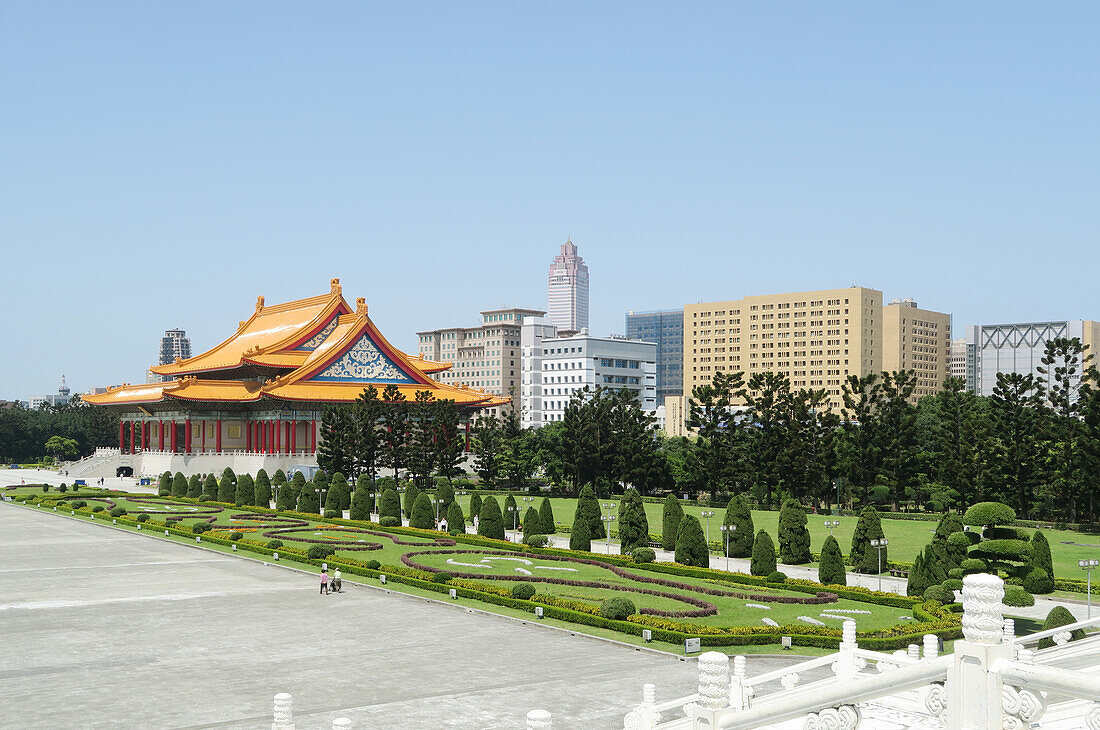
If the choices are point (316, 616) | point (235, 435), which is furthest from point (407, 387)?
point (316, 616)

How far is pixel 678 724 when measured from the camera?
45.0 feet

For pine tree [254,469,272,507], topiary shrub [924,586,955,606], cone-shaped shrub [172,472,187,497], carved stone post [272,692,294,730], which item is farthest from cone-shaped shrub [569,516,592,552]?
cone-shaped shrub [172,472,187,497]

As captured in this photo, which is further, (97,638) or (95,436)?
(95,436)

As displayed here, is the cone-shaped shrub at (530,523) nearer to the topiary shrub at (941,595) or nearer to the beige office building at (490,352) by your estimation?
the topiary shrub at (941,595)

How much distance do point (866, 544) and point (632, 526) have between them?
28.8 feet

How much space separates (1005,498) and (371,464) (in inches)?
1444

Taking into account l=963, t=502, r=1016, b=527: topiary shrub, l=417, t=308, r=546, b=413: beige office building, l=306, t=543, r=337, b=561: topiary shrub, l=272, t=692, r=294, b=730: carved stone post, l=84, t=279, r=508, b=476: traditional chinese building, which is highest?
l=417, t=308, r=546, b=413: beige office building

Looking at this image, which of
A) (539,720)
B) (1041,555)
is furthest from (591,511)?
(539,720)

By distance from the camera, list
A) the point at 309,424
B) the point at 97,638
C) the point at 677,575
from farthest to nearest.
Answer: the point at 309,424 → the point at 677,575 → the point at 97,638

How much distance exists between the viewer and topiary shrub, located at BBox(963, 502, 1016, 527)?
29203 mm

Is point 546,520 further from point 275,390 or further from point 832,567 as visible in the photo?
point 275,390

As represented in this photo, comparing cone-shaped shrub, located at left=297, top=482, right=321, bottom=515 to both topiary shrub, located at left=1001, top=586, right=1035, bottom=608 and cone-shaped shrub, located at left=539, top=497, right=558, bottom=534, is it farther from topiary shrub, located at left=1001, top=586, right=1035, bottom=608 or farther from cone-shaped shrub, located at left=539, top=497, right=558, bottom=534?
topiary shrub, located at left=1001, top=586, right=1035, bottom=608

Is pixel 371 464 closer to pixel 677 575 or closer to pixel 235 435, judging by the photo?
pixel 235 435

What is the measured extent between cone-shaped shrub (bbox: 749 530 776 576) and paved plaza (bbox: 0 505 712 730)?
34.9ft
